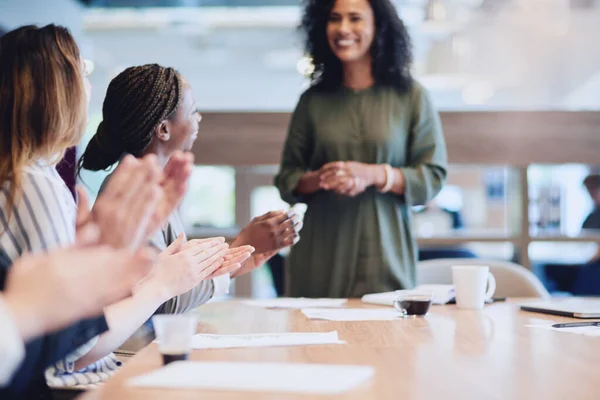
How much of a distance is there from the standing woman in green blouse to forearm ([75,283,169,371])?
89 centimetres

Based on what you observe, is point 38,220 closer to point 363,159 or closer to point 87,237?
point 87,237

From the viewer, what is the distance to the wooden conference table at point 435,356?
3.02 feet

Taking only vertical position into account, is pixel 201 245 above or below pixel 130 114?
below

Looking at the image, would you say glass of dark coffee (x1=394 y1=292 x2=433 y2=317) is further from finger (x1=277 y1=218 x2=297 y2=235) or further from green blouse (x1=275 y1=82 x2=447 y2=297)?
green blouse (x1=275 y1=82 x2=447 y2=297)

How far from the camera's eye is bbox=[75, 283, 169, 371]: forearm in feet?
4.30

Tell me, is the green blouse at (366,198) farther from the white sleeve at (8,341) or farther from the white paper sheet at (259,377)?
the white sleeve at (8,341)

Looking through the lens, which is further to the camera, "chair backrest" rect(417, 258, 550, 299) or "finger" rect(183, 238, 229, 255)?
"chair backrest" rect(417, 258, 550, 299)

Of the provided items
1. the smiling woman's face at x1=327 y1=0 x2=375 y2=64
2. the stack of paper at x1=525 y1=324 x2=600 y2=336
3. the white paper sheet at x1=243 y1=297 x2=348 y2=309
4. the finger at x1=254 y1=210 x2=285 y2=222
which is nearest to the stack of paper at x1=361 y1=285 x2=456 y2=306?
the white paper sheet at x1=243 y1=297 x2=348 y2=309

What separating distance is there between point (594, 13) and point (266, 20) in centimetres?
279

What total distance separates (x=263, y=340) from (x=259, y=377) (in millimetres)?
315

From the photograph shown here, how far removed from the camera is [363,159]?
93.6 inches

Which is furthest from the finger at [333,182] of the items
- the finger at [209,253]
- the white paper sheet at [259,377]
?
the white paper sheet at [259,377]

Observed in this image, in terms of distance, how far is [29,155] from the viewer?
1261mm

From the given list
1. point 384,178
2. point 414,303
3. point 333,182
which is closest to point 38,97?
point 414,303
